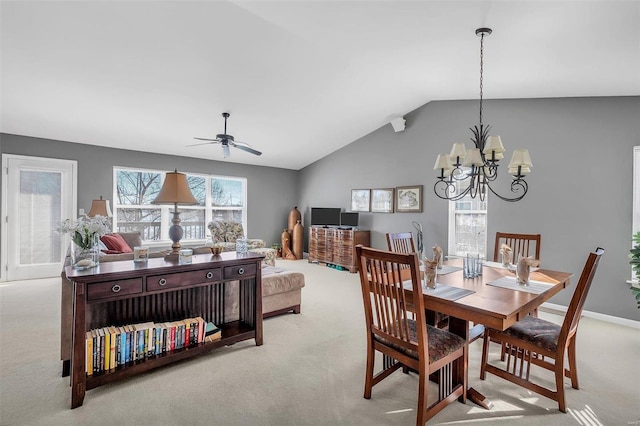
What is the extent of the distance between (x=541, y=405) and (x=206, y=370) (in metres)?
2.36

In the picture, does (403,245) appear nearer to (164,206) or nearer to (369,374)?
(369,374)

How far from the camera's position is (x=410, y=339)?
184 centimetres

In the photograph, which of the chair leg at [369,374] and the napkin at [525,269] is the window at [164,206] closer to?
the chair leg at [369,374]

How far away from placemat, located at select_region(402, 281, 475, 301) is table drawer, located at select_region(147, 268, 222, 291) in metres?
1.52

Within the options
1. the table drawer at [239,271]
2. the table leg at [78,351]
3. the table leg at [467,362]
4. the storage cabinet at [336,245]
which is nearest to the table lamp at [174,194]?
the table drawer at [239,271]

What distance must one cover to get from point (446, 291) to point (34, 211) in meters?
6.42

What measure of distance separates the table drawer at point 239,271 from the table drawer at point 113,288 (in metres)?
0.65

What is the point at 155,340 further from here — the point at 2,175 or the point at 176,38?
the point at 2,175

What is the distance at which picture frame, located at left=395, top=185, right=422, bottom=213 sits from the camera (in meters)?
5.36

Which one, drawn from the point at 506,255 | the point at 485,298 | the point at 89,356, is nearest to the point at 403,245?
the point at 506,255

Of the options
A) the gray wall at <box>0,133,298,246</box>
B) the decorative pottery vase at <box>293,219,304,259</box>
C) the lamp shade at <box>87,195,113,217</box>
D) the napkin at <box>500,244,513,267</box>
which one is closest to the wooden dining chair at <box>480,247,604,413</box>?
the napkin at <box>500,244,513,267</box>

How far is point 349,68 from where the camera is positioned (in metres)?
3.91

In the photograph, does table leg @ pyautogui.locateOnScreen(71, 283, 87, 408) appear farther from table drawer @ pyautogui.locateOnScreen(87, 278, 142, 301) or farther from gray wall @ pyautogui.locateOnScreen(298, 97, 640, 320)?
gray wall @ pyautogui.locateOnScreen(298, 97, 640, 320)

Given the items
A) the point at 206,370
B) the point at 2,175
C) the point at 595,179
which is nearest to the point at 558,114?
the point at 595,179
